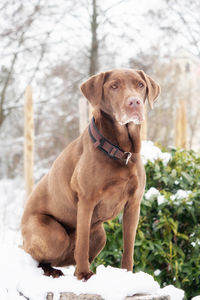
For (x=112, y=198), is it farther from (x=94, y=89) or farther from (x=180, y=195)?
(x=180, y=195)

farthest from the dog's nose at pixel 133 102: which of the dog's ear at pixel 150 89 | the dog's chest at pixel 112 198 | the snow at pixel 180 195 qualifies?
the snow at pixel 180 195

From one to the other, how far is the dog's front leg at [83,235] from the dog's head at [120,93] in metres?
0.58

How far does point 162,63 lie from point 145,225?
8.50 m

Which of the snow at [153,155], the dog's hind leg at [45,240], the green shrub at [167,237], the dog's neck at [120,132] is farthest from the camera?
the snow at [153,155]

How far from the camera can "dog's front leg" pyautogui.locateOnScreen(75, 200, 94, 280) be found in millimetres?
2412

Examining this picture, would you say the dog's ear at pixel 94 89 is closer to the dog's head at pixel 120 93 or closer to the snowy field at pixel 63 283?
the dog's head at pixel 120 93

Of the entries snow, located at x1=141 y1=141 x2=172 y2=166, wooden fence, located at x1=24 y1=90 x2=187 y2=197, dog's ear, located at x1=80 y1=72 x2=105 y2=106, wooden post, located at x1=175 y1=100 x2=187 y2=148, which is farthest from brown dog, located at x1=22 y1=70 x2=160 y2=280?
wooden post, located at x1=175 y1=100 x2=187 y2=148

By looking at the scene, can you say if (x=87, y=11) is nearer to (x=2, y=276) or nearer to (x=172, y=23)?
(x=172, y=23)

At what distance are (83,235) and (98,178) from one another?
377 mm

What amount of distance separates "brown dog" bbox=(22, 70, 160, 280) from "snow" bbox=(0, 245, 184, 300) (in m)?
0.10

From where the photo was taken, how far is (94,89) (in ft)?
7.89

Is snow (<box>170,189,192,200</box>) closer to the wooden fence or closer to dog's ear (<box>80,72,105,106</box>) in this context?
dog's ear (<box>80,72,105,106</box>)

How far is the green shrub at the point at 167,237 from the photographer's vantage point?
3.60 m

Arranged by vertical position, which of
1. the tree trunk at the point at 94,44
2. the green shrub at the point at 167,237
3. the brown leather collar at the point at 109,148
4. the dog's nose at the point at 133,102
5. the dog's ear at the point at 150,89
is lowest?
the green shrub at the point at 167,237
